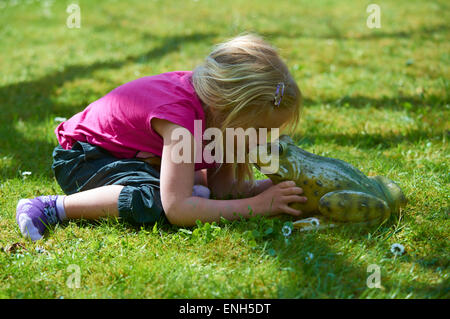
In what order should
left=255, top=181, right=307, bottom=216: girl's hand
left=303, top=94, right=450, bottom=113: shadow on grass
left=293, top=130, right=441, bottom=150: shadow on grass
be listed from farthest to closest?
left=303, top=94, right=450, bottom=113: shadow on grass
left=293, top=130, right=441, bottom=150: shadow on grass
left=255, top=181, right=307, bottom=216: girl's hand

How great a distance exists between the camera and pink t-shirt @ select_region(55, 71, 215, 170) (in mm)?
2414

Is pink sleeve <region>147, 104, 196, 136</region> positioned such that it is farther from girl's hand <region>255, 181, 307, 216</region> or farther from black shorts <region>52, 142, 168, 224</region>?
girl's hand <region>255, 181, 307, 216</region>

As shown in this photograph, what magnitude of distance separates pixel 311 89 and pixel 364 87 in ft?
1.65

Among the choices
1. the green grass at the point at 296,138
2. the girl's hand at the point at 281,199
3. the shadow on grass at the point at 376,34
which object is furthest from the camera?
the shadow on grass at the point at 376,34

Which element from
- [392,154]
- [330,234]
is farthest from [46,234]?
[392,154]

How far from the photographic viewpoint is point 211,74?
2.44 meters

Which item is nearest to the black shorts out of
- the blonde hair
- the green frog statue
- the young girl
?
the young girl

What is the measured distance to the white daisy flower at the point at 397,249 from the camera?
2.16 metres

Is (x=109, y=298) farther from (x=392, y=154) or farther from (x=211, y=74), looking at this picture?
(x=392, y=154)

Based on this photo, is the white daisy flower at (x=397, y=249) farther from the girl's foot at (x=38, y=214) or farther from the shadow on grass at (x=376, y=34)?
the shadow on grass at (x=376, y=34)

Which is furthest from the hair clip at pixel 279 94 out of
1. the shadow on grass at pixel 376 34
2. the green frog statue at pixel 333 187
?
the shadow on grass at pixel 376 34

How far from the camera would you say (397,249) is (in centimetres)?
217

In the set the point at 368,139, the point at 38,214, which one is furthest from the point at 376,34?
the point at 38,214

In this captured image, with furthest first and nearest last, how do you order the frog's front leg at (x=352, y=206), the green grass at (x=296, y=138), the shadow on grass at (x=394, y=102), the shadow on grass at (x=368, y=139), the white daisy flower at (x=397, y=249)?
1. the shadow on grass at (x=394, y=102)
2. the shadow on grass at (x=368, y=139)
3. the frog's front leg at (x=352, y=206)
4. the white daisy flower at (x=397, y=249)
5. the green grass at (x=296, y=138)
